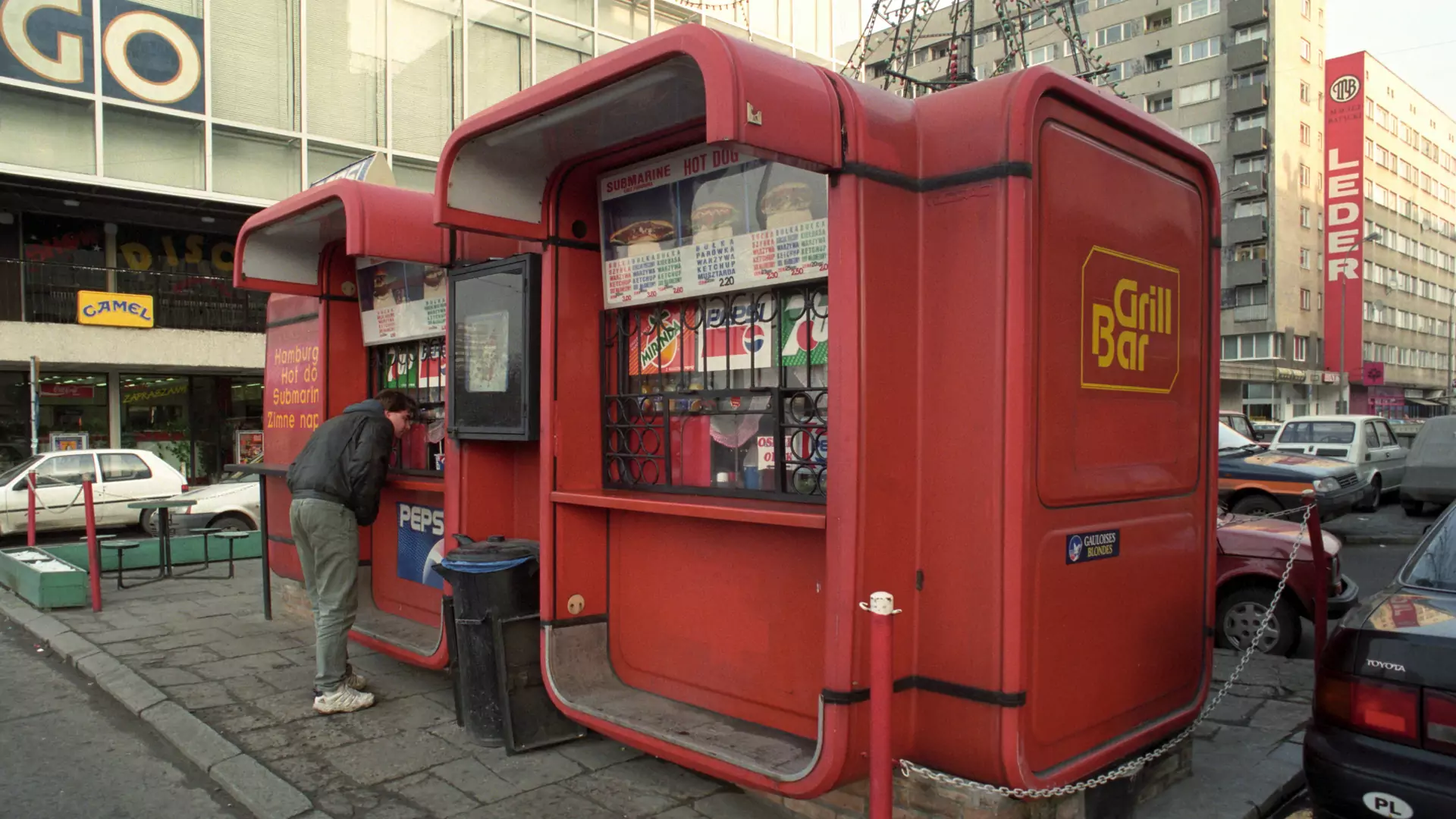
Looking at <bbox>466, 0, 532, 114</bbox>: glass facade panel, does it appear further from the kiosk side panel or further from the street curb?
the kiosk side panel

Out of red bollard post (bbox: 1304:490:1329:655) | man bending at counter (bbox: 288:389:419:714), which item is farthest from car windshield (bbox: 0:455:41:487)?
red bollard post (bbox: 1304:490:1329:655)

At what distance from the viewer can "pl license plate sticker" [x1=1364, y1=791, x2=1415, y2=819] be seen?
2.89 m

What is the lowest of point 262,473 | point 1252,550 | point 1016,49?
point 1252,550

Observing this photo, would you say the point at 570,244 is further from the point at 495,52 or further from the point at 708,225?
the point at 495,52

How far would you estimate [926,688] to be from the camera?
3.46 meters

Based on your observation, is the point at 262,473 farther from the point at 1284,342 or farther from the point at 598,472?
the point at 1284,342

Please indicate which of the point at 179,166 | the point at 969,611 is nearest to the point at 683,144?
the point at 969,611

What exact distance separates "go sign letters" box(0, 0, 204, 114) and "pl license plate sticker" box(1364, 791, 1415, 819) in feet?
64.4

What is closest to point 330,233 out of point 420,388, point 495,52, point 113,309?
point 420,388

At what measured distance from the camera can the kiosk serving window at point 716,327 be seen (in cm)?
A: 401

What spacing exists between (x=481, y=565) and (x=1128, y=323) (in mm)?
3271

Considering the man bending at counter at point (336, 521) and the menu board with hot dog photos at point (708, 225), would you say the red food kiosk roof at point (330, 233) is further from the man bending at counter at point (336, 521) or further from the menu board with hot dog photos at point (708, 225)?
the menu board with hot dog photos at point (708, 225)

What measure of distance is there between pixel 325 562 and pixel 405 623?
1080 millimetres

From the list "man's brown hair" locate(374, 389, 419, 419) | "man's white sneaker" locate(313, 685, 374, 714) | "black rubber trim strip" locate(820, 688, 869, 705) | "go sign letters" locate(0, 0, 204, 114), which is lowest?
"man's white sneaker" locate(313, 685, 374, 714)
